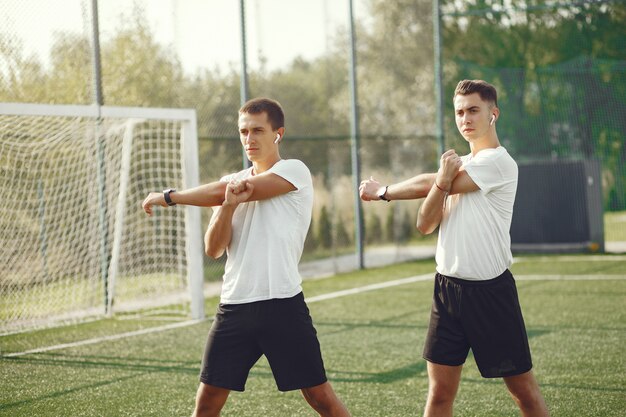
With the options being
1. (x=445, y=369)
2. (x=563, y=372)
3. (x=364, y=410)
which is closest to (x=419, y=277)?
(x=563, y=372)

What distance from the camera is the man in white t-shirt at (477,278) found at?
166 inches

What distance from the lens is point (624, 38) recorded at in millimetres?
20219

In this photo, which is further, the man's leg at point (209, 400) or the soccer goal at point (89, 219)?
the soccer goal at point (89, 219)

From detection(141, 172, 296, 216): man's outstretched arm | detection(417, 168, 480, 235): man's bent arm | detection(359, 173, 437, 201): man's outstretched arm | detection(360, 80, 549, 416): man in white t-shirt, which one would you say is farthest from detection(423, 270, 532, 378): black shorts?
detection(141, 172, 296, 216): man's outstretched arm

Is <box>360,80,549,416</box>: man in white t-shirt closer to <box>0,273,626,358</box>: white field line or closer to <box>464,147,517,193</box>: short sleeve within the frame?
<box>464,147,517,193</box>: short sleeve

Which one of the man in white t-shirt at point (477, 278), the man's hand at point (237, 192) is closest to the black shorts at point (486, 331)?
the man in white t-shirt at point (477, 278)

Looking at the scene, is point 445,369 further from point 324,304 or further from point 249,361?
point 324,304

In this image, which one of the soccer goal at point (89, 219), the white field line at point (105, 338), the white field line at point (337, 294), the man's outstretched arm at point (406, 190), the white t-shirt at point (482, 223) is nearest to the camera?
the white t-shirt at point (482, 223)

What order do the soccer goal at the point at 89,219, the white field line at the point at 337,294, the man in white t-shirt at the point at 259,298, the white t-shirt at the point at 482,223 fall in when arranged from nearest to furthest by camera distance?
the man in white t-shirt at the point at 259,298 → the white t-shirt at the point at 482,223 → the white field line at the point at 337,294 → the soccer goal at the point at 89,219

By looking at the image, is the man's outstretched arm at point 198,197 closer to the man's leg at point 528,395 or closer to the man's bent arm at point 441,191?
the man's bent arm at point 441,191

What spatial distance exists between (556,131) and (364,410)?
12.8 meters

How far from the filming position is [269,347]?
4.18 meters

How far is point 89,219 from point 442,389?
6760 millimetres

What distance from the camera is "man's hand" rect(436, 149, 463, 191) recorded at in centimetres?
412
